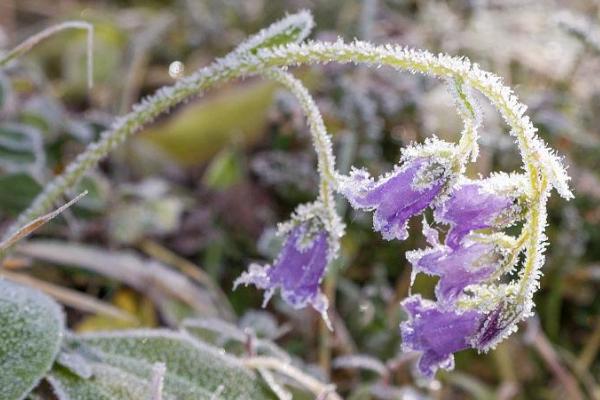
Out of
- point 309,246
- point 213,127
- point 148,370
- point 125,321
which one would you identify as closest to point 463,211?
point 309,246

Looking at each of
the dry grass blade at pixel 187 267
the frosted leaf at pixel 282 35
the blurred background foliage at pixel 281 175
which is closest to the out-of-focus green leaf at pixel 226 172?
the blurred background foliage at pixel 281 175

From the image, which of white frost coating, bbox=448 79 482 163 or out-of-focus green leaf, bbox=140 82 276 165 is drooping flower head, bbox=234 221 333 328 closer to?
white frost coating, bbox=448 79 482 163

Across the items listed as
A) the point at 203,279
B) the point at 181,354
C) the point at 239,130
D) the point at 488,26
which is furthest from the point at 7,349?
the point at 488,26

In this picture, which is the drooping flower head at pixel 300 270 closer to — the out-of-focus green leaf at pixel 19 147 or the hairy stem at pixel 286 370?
the hairy stem at pixel 286 370

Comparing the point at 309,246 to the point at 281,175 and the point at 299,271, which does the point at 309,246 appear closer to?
the point at 299,271

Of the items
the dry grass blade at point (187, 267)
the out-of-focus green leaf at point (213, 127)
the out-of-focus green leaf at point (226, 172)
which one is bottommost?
the dry grass blade at point (187, 267)

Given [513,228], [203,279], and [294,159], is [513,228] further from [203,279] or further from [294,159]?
[203,279]
